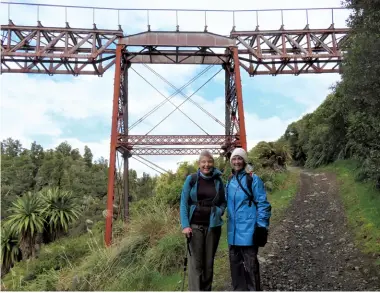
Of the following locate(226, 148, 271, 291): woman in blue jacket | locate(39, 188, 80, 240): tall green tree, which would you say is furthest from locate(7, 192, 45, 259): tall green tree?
locate(226, 148, 271, 291): woman in blue jacket

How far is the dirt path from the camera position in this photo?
17.9 ft

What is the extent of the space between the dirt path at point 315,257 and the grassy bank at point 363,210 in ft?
0.78

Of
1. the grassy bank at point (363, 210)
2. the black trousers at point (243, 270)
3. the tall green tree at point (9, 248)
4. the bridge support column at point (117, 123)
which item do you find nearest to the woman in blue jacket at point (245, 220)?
the black trousers at point (243, 270)

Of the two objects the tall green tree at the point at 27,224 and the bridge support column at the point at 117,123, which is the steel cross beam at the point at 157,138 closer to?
the bridge support column at the point at 117,123

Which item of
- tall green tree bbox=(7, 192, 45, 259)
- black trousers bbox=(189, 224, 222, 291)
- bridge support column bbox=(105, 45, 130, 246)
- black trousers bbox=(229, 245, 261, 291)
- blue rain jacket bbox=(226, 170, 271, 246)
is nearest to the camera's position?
blue rain jacket bbox=(226, 170, 271, 246)

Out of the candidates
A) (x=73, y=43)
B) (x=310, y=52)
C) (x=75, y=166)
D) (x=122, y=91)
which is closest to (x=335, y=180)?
(x=310, y=52)

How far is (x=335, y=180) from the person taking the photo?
16672 millimetres

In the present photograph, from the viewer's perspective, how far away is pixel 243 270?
159 inches

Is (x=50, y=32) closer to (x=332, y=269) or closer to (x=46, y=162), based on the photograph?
(x=332, y=269)

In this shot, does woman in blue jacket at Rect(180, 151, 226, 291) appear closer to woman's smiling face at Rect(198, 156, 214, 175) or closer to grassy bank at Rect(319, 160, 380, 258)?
woman's smiling face at Rect(198, 156, 214, 175)

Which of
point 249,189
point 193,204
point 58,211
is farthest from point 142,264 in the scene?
point 58,211

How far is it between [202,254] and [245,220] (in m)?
0.68

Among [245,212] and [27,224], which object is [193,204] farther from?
[27,224]

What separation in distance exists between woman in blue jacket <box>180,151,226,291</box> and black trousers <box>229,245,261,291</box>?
259mm
